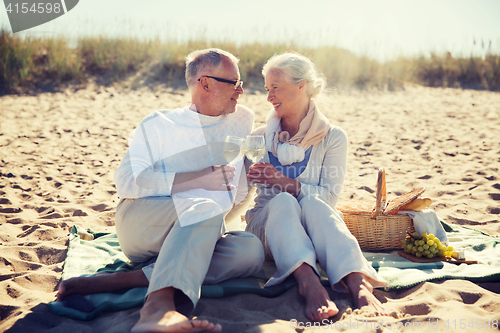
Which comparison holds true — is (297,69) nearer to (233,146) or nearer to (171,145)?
(233,146)

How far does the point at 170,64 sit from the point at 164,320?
10.4 m

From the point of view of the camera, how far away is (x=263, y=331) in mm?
1936

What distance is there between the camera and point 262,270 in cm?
285

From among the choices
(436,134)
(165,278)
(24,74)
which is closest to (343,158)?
(165,278)

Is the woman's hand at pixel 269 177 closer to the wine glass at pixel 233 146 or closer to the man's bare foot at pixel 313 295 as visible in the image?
the wine glass at pixel 233 146

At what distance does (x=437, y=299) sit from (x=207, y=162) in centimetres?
186

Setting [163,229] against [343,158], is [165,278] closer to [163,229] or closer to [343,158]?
[163,229]

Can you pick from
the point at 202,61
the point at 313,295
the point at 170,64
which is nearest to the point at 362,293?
the point at 313,295

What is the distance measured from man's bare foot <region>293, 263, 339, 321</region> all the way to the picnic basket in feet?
3.50

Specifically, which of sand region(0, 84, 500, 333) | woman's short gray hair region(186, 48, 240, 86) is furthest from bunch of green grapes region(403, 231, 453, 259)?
woman's short gray hair region(186, 48, 240, 86)

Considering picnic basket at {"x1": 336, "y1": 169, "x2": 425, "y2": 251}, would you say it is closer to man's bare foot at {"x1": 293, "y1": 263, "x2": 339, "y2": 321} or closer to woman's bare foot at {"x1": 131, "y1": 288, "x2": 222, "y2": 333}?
man's bare foot at {"x1": 293, "y1": 263, "x2": 339, "y2": 321}

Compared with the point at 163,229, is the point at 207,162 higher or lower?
higher

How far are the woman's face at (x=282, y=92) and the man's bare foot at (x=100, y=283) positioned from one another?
1.77 metres

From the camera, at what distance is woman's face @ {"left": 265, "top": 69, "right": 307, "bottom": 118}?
3277 millimetres
